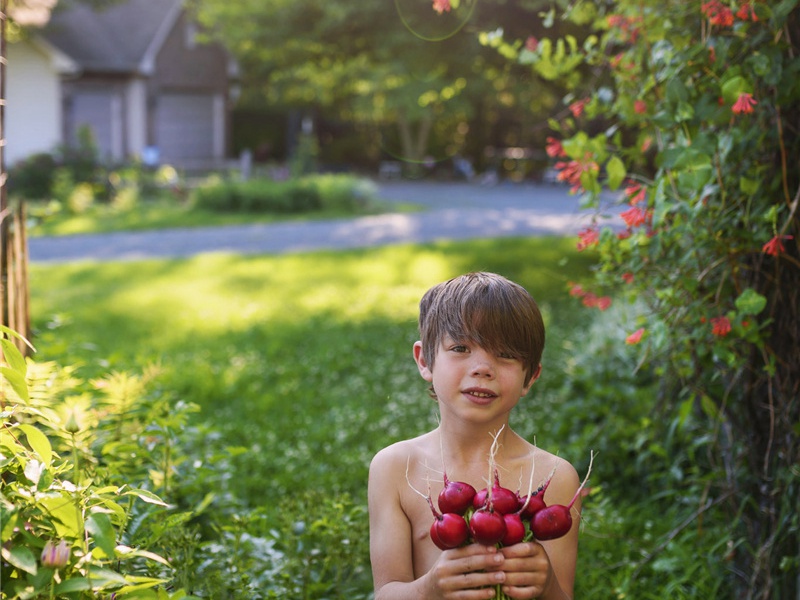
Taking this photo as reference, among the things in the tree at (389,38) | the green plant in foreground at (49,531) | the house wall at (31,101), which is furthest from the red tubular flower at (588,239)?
the house wall at (31,101)

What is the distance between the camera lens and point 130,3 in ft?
102

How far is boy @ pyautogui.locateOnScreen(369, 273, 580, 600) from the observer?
78.9 inches

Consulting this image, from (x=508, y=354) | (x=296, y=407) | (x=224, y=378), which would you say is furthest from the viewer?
(x=224, y=378)

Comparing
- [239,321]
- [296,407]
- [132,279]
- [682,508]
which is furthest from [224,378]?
[132,279]

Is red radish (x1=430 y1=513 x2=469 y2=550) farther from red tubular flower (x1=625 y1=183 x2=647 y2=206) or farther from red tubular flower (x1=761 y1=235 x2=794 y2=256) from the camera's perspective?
red tubular flower (x1=625 y1=183 x2=647 y2=206)

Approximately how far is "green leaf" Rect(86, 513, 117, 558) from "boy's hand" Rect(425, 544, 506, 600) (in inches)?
22.8

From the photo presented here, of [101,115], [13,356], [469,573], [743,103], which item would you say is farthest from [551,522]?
[101,115]

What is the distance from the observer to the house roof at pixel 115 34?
90.2ft

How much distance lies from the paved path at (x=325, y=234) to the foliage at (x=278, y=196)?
1130 mm

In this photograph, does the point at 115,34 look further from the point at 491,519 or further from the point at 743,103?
the point at 491,519

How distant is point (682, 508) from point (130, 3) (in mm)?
30372

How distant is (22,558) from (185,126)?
31583mm

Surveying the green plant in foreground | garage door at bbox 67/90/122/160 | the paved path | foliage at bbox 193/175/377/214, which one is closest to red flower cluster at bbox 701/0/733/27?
the green plant in foreground

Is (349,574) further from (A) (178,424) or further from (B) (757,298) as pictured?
(B) (757,298)
